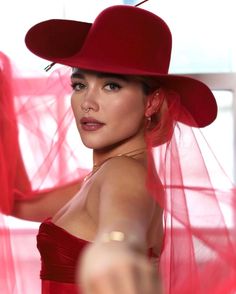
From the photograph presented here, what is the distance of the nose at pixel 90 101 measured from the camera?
111 cm

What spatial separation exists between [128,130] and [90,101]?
0.07 meters

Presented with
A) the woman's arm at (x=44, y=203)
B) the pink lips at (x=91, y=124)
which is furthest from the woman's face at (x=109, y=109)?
the woman's arm at (x=44, y=203)

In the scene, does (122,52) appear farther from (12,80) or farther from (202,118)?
(12,80)

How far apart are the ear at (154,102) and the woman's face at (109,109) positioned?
2 cm

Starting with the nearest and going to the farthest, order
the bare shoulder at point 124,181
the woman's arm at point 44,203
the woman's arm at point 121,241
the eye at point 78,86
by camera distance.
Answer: the woman's arm at point 121,241, the bare shoulder at point 124,181, the eye at point 78,86, the woman's arm at point 44,203

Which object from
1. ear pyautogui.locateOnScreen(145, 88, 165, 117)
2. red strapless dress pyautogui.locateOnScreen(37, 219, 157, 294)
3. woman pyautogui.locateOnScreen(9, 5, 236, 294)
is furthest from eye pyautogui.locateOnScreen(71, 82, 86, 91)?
red strapless dress pyautogui.locateOnScreen(37, 219, 157, 294)

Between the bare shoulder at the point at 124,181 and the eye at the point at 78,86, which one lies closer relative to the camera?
the bare shoulder at the point at 124,181

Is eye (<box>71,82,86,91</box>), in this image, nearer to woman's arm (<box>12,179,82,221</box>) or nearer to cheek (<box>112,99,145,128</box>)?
cheek (<box>112,99,145,128</box>)

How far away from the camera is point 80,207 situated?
1107 millimetres

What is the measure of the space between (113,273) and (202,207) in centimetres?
54

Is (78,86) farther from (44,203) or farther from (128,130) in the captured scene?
(44,203)

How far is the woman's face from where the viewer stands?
1.11 meters

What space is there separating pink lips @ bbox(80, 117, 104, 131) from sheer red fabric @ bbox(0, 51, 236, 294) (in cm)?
9

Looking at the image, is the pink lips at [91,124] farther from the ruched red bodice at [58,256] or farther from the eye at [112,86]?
the ruched red bodice at [58,256]
